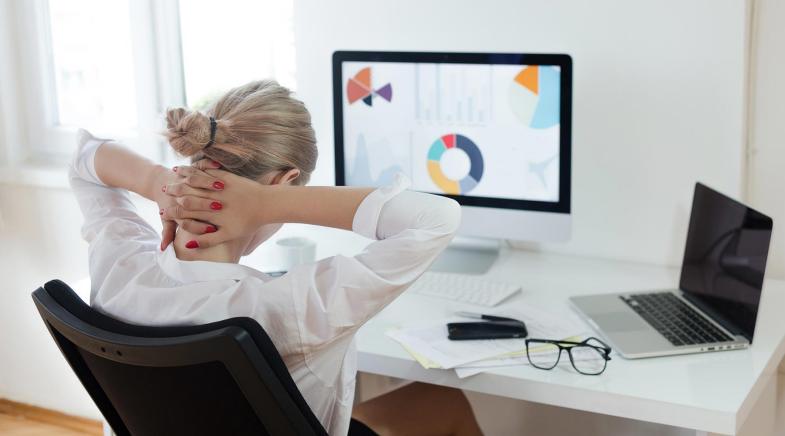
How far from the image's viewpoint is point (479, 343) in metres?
1.56

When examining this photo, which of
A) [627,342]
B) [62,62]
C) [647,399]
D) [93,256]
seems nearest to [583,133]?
[627,342]

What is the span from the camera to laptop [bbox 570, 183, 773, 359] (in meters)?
1.52

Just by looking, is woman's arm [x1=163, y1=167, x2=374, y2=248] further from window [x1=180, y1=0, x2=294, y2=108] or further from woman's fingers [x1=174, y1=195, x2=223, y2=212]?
window [x1=180, y1=0, x2=294, y2=108]

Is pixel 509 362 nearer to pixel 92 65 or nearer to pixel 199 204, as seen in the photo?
pixel 199 204

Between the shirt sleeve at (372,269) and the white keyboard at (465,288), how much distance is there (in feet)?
1.85

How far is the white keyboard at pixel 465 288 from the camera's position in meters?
1.78

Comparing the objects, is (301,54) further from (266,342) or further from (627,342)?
(266,342)

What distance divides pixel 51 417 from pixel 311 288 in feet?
6.91

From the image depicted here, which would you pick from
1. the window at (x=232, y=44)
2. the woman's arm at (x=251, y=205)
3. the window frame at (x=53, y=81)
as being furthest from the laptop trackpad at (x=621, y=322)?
the window frame at (x=53, y=81)

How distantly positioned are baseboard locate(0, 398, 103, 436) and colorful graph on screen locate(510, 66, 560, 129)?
1715 mm

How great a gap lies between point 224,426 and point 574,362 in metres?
0.64

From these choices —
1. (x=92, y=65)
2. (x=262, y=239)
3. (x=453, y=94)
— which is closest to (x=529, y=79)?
(x=453, y=94)

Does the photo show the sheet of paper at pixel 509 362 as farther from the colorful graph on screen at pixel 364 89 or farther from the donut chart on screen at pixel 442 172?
the colorful graph on screen at pixel 364 89

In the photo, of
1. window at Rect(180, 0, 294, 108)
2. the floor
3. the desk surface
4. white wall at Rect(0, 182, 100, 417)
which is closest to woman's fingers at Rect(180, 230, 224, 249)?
the desk surface
